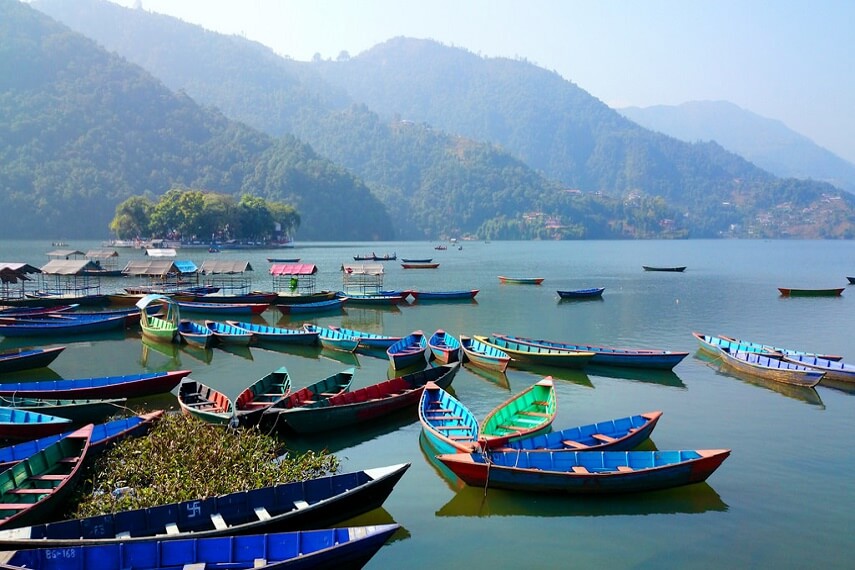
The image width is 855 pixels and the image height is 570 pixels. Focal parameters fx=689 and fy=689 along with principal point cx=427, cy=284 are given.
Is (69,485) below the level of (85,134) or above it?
below

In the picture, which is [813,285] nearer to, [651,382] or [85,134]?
[651,382]

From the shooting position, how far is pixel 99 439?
1825 cm

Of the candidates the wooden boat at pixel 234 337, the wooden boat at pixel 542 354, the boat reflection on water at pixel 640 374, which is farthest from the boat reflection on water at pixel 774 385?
the wooden boat at pixel 234 337

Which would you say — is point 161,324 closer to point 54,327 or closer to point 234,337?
point 234,337

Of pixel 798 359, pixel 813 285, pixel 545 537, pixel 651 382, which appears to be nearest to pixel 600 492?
pixel 545 537

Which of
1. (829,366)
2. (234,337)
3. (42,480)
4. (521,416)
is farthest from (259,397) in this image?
(829,366)

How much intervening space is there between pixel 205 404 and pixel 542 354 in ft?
54.3

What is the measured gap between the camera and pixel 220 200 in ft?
473

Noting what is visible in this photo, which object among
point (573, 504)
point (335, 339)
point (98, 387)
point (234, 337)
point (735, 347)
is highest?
point (735, 347)

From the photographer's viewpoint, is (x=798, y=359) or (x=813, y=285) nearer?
(x=798, y=359)

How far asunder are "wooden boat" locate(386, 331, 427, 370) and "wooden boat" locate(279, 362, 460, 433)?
5.52 metres

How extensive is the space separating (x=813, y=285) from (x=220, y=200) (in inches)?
4339

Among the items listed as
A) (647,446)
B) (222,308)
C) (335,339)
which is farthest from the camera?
(222,308)

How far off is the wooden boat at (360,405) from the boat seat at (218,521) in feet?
23.6
